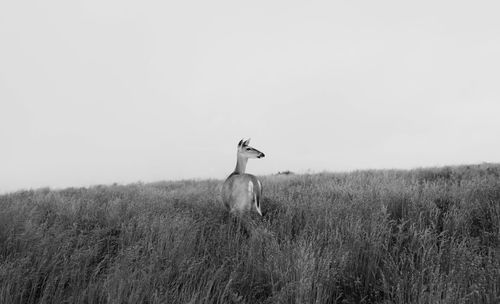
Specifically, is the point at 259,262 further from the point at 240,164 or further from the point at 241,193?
the point at 240,164

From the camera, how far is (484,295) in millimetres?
2975

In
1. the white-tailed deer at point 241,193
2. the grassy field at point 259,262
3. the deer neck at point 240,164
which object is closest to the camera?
the grassy field at point 259,262

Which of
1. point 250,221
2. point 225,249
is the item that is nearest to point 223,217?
point 250,221

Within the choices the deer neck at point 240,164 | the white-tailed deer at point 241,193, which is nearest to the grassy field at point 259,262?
the white-tailed deer at point 241,193

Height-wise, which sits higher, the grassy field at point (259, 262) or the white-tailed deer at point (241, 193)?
the white-tailed deer at point (241, 193)

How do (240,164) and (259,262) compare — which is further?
(240,164)

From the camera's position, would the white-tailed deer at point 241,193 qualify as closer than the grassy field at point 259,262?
No

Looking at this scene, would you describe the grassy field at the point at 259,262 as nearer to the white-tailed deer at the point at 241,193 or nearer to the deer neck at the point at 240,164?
the white-tailed deer at the point at 241,193

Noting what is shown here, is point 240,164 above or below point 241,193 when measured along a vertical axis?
above

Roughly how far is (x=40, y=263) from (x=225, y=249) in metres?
1.98

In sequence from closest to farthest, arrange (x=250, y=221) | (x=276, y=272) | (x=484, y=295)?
(x=484, y=295) → (x=276, y=272) → (x=250, y=221)

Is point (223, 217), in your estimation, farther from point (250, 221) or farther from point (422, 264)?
point (422, 264)

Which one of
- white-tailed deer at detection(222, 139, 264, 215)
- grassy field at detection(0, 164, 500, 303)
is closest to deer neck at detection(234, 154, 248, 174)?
white-tailed deer at detection(222, 139, 264, 215)

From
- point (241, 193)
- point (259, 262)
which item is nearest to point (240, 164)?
point (241, 193)
